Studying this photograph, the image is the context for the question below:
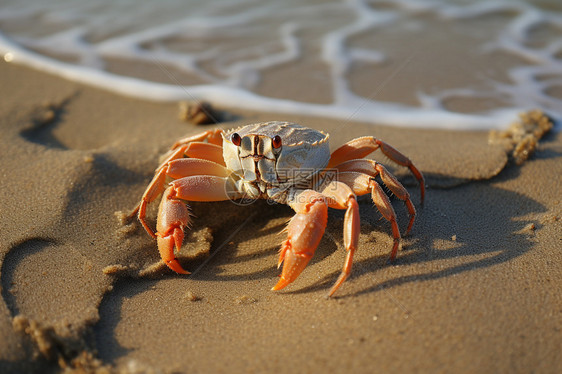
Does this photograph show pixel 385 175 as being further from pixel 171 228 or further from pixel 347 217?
pixel 171 228

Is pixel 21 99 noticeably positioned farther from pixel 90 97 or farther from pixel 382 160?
pixel 382 160

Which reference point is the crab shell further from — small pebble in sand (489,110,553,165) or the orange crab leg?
small pebble in sand (489,110,553,165)

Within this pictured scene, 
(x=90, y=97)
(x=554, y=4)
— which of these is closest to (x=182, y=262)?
(x=90, y=97)

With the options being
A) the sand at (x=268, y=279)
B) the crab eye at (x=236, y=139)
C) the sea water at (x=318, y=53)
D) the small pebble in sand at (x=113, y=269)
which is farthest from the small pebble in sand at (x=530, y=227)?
the small pebble in sand at (x=113, y=269)

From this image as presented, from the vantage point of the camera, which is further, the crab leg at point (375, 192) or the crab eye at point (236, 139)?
the crab eye at point (236, 139)

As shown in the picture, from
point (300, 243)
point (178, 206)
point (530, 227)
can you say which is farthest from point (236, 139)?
point (530, 227)

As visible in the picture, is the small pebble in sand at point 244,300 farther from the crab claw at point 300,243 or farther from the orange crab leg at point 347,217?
the orange crab leg at point 347,217

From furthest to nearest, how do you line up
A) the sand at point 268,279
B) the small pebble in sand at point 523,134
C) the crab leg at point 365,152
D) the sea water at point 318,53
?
the sea water at point 318,53, the small pebble in sand at point 523,134, the crab leg at point 365,152, the sand at point 268,279
